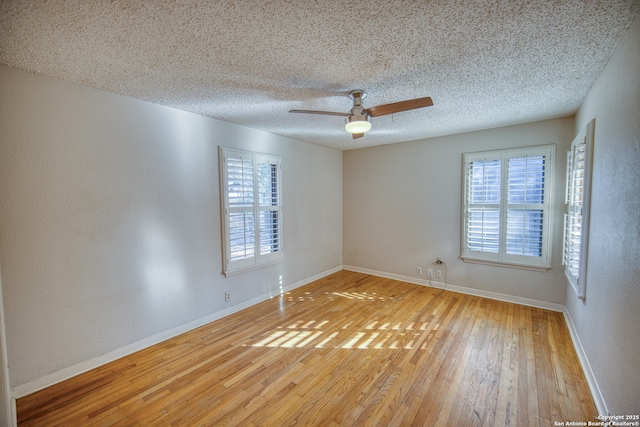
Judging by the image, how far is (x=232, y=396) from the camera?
2025 mm

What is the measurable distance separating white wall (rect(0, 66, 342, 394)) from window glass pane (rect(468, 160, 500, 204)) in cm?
339

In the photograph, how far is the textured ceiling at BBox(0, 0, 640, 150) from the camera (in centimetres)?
141

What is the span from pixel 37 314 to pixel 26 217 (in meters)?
0.77

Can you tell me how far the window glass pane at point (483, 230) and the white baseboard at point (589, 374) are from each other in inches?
47.8

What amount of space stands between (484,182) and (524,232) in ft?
2.77

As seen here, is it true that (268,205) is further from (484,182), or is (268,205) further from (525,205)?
(525,205)

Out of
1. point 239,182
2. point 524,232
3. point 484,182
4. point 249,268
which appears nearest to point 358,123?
point 239,182

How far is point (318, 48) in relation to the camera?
1768 mm

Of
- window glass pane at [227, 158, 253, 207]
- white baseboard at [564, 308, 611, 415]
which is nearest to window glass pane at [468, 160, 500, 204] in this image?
white baseboard at [564, 308, 611, 415]

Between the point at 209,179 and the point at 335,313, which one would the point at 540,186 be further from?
the point at 209,179

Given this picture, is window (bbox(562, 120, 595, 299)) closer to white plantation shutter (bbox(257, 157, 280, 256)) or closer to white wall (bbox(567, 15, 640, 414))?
white wall (bbox(567, 15, 640, 414))

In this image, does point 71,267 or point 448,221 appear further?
point 448,221

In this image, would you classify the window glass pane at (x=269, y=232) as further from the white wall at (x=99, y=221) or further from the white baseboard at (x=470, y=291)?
the white baseboard at (x=470, y=291)

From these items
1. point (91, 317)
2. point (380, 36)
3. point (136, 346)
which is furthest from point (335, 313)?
point (380, 36)
